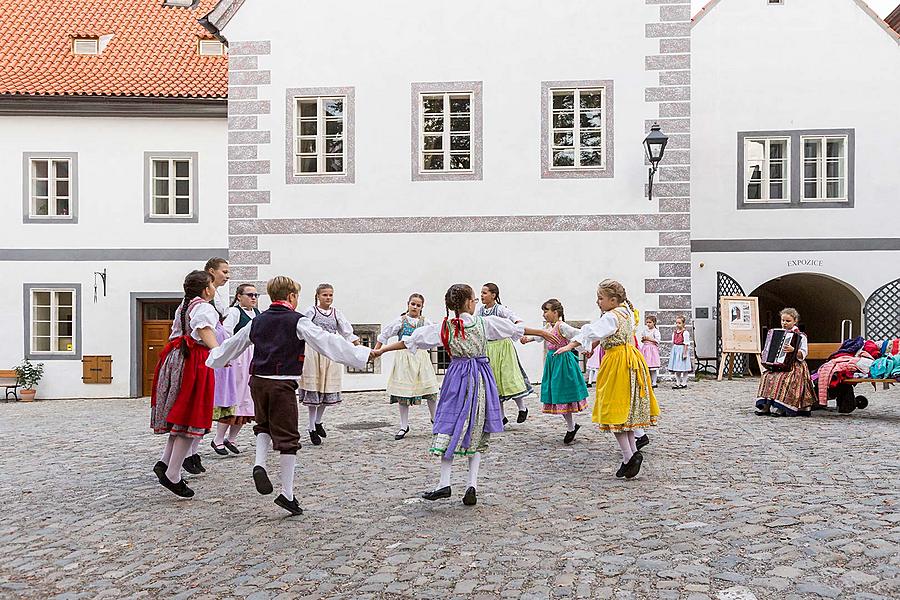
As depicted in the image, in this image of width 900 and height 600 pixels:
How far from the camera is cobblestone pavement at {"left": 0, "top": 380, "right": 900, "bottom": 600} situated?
16.2 feet

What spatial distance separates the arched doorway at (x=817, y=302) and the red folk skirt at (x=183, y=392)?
14472mm

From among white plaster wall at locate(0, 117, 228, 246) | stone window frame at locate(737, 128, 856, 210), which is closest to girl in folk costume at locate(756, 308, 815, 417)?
stone window frame at locate(737, 128, 856, 210)

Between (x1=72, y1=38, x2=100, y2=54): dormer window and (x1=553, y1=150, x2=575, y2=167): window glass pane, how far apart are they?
11.5 metres

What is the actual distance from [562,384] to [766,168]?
11.1 meters

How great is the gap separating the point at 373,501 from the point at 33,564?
2437 mm

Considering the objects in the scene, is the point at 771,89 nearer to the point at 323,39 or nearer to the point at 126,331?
the point at 323,39

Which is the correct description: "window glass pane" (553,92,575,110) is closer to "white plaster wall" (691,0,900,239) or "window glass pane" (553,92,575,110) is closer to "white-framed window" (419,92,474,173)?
"white-framed window" (419,92,474,173)

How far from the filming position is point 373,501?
6.99m

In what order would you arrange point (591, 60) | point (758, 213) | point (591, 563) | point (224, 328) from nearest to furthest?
point (591, 563) < point (224, 328) < point (591, 60) < point (758, 213)

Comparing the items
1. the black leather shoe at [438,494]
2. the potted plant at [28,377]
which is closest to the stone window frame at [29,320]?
the potted plant at [28,377]

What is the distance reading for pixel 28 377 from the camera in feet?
63.3

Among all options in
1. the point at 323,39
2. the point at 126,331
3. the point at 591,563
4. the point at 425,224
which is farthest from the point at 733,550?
the point at 126,331

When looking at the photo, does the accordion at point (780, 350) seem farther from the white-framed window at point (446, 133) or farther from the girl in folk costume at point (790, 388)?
the white-framed window at point (446, 133)

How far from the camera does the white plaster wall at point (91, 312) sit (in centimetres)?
1947
